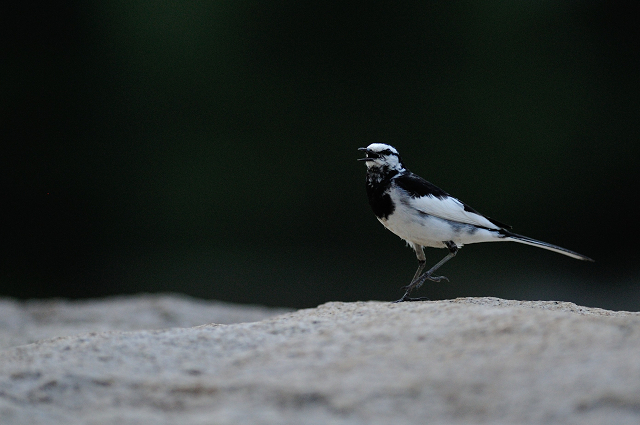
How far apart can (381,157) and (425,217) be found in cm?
46

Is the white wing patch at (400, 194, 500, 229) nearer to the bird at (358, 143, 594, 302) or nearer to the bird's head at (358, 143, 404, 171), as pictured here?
the bird at (358, 143, 594, 302)

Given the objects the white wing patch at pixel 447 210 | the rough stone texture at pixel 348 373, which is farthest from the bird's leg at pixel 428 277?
the rough stone texture at pixel 348 373

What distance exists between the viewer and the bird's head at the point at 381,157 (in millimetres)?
3717

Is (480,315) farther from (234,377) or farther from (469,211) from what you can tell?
(469,211)

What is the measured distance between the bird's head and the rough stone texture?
1.36 metres

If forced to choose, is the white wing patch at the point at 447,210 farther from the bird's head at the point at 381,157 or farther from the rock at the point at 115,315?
the rock at the point at 115,315

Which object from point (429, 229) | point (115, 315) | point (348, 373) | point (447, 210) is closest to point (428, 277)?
point (429, 229)

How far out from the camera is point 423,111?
6.68 meters

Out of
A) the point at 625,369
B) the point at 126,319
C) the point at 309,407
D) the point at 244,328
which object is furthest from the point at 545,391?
the point at 126,319

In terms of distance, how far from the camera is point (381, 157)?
12.2ft

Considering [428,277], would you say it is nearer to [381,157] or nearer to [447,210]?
[447,210]

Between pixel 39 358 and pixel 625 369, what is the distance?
1.85 meters

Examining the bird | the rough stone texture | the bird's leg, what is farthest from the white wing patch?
the rough stone texture

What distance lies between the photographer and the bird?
350cm
